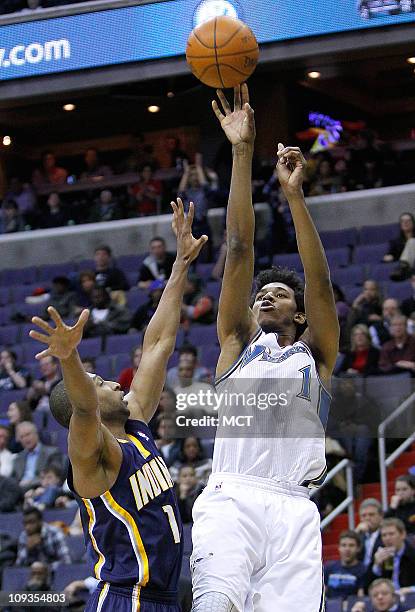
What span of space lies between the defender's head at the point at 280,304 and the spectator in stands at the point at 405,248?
642 cm

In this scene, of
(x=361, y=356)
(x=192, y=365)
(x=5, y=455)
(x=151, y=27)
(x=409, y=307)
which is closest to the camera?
(x=361, y=356)

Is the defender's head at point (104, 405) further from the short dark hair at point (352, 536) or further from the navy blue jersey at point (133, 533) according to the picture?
the short dark hair at point (352, 536)

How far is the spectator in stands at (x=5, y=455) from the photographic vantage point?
1096cm

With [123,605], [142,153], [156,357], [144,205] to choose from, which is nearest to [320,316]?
[156,357]

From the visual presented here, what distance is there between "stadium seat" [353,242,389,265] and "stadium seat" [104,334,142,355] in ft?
7.79

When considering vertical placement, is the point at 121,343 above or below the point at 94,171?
below

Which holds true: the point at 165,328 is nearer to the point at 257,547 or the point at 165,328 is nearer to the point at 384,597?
the point at 257,547

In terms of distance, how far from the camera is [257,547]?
189 inches

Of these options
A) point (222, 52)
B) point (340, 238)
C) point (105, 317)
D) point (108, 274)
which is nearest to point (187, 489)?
point (105, 317)

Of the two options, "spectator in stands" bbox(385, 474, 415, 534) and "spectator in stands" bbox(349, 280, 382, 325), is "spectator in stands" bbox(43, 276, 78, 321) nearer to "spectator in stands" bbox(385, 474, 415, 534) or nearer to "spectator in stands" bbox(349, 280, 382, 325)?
"spectator in stands" bbox(349, 280, 382, 325)

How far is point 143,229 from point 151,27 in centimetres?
244

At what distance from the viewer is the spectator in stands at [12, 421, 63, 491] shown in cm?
1073

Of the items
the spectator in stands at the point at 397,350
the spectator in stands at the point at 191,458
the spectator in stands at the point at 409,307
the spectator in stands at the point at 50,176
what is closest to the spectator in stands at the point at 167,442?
the spectator in stands at the point at 191,458

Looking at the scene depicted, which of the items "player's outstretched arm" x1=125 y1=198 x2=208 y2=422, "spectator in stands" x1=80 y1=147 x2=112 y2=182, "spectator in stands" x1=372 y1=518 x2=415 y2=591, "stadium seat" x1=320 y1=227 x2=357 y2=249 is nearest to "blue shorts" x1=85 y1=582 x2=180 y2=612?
"player's outstretched arm" x1=125 y1=198 x2=208 y2=422
